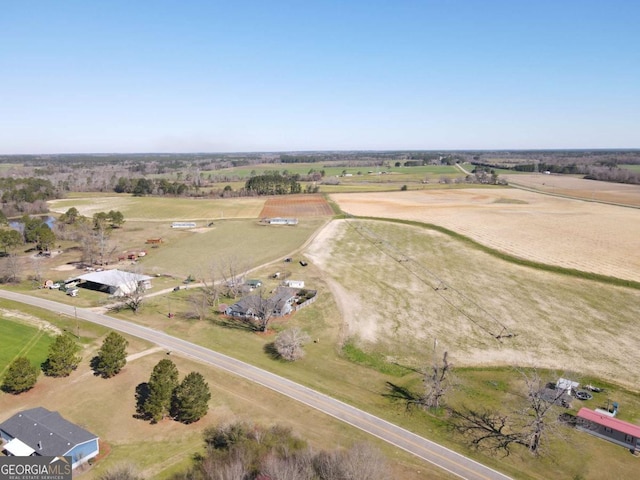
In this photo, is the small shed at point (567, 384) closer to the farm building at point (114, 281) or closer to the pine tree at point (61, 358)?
the pine tree at point (61, 358)

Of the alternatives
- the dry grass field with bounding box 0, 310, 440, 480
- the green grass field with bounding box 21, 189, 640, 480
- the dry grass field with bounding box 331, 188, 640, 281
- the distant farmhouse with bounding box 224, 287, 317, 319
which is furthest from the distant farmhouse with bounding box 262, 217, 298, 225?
the dry grass field with bounding box 0, 310, 440, 480

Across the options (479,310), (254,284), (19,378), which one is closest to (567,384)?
(479,310)

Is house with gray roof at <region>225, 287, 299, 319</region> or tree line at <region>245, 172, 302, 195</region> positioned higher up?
tree line at <region>245, 172, 302, 195</region>

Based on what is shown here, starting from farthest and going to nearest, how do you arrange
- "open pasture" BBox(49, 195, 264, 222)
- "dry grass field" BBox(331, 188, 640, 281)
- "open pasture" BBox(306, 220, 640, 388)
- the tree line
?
the tree line
"open pasture" BBox(49, 195, 264, 222)
"dry grass field" BBox(331, 188, 640, 281)
"open pasture" BBox(306, 220, 640, 388)

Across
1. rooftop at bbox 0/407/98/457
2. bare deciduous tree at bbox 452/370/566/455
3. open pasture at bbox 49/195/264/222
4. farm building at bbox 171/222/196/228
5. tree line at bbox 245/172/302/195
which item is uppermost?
tree line at bbox 245/172/302/195

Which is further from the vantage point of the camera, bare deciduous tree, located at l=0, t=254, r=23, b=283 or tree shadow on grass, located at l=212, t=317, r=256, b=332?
bare deciduous tree, located at l=0, t=254, r=23, b=283

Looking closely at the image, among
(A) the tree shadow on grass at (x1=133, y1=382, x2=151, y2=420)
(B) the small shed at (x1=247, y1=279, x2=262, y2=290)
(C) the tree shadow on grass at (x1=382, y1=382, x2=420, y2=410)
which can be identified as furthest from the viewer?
(B) the small shed at (x1=247, y1=279, x2=262, y2=290)

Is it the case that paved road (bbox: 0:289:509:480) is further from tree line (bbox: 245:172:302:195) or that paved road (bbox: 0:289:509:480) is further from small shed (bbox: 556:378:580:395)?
tree line (bbox: 245:172:302:195)
